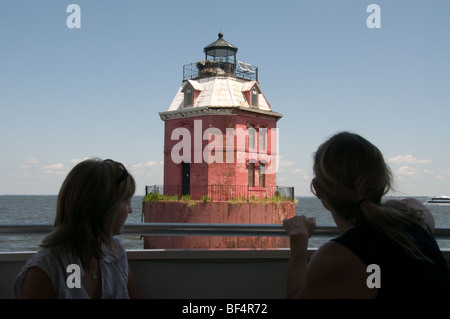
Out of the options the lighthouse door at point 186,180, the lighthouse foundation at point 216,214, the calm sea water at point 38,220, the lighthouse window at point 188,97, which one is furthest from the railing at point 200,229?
the lighthouse window at point 188,97

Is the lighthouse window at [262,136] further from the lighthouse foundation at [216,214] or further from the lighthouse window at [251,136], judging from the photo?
the lighthouse foundation at [216,214]

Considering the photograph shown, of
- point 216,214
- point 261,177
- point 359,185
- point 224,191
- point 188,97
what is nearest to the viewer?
point 359,185

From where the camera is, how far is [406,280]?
165 centimetres

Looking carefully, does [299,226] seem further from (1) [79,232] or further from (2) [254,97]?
(2) [254,97]

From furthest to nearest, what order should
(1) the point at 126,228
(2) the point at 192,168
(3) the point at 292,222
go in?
(2) the point at 192,168 → (1) the point at 126,228 → (3) the point at 292,222

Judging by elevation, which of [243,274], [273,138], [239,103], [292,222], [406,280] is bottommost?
[243,274]

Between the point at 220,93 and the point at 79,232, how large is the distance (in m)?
25.2

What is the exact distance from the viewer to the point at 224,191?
84.8 ft

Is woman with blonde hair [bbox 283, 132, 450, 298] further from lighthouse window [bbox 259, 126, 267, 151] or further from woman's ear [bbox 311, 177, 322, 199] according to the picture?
lighthouse window [bbox 259, 126, 267, 151]

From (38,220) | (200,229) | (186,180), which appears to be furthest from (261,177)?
(38,220)

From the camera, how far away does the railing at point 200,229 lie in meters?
2.89

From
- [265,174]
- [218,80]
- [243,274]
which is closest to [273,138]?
Result: [265,174]
